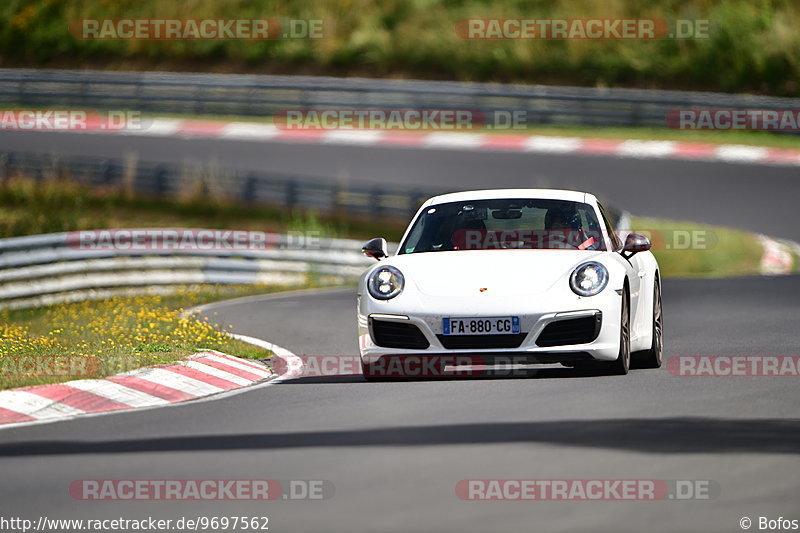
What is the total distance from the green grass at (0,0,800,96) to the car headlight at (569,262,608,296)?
81.1ft

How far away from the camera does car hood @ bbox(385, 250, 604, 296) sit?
33.5ft

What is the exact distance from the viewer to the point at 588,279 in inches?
406

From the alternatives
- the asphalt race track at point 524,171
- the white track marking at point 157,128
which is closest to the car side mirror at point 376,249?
the asphalt race track at point 524,171

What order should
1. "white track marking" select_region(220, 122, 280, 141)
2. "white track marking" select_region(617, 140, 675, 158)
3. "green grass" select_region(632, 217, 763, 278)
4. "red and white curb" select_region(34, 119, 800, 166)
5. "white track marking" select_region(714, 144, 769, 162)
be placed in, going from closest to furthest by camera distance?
"green grass" select_region(632, 217, 763, 278) → "white track marking" select_region(714, 144, 769, 162) → "red and white curb" select_region(34, 119, 800, 166) → "white track marking" select_region(617, 140, 675, 158) → "white track marking" select_region(220, 122, 280, 141)

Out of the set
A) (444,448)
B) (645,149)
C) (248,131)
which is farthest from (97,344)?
(248,131)

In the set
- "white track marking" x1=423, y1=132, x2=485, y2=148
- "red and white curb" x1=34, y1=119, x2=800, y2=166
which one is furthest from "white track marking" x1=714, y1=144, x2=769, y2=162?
"white track marking" x1=423, y1=132, x2=485, y2=148

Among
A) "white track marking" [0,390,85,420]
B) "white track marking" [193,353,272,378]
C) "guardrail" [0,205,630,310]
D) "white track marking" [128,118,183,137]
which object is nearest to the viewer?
"white track marking" [0,390,85,420]

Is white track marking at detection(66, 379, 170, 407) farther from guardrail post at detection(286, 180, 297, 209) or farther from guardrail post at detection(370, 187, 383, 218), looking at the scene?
guardrail post at detection(286, 180, 297, 209)

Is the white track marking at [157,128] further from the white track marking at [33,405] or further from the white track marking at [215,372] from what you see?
the white track marking at [33,405]

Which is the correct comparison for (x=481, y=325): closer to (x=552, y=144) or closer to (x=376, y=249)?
(x=376, y=249)

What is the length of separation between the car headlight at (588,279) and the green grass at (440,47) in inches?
973

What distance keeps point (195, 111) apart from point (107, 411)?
24.6 meters

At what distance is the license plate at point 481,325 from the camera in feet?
33.1

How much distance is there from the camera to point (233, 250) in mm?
21641
